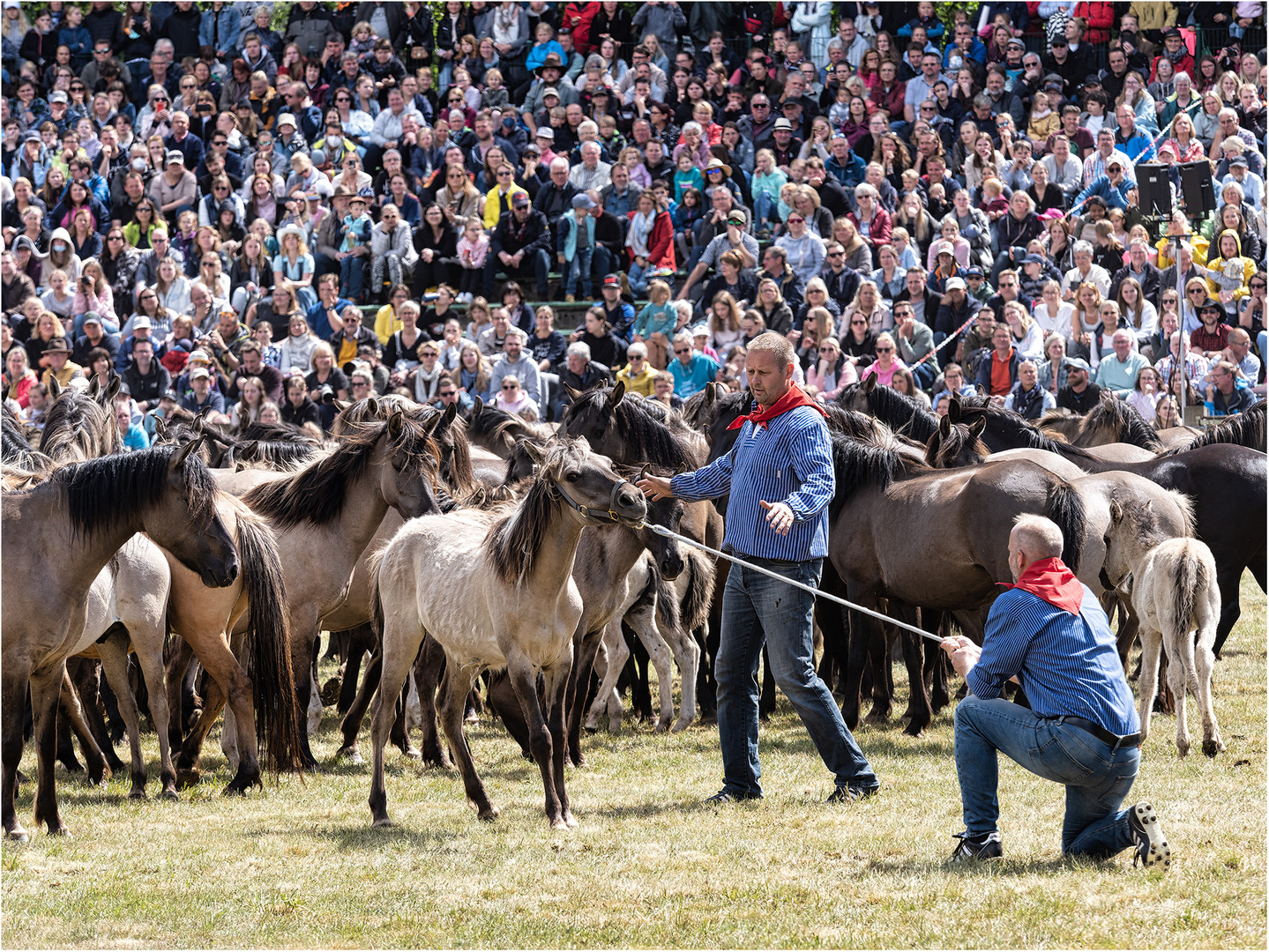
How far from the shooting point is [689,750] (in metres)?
9.26

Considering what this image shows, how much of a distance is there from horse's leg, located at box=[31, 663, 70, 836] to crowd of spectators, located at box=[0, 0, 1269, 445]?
18.7 feet

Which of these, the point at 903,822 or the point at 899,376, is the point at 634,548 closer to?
the point at 903,822

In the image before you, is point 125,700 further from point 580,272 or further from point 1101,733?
point 580,272

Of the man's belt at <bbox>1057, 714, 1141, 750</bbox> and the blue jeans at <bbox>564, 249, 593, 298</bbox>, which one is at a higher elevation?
the blue jeans at <bbox>564, 249, 593, 298</bbox>

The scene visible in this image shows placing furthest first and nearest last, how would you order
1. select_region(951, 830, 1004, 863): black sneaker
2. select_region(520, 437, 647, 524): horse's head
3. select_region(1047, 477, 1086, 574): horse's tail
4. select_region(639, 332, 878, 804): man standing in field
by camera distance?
select_region(1047, 477, 1086, 574): horse's tail → select_region(639, 332, 878, 804): man standing in field → select_region(520, 437, 647, 524): horse's head → select_region(951, 830, 1004, 863): black sneaker

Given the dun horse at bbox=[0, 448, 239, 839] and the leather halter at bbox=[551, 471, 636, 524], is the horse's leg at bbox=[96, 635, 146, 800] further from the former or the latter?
the leather halter at bbox=[551, 471, 636, 524]

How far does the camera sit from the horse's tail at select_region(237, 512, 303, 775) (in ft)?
26.9

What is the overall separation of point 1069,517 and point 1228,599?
3.00 meters

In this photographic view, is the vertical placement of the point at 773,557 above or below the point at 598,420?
below

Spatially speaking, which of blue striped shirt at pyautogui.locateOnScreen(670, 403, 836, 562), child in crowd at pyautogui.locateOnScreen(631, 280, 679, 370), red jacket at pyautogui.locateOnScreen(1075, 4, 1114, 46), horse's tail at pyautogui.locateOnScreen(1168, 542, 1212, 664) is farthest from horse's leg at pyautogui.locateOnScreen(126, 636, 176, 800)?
red jacket at pyautogui.locateOnScreen(1075, 4, 1114, 46)

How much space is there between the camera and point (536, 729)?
6988 mm

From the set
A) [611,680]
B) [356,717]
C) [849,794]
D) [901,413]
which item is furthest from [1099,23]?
[849,794]

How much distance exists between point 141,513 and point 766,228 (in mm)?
13371

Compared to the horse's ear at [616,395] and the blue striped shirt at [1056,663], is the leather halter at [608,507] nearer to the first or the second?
the blue striped shirt at [1056,663]
